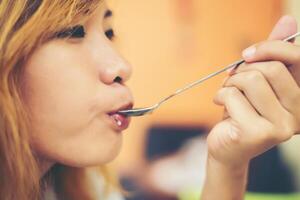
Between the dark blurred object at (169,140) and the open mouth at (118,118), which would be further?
the dark blurred object at (169,140)

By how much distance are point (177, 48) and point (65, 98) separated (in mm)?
940

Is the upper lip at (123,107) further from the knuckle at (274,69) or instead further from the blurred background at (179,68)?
the blurred background at (179,68)

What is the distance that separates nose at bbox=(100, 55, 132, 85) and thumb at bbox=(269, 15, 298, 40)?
20cm

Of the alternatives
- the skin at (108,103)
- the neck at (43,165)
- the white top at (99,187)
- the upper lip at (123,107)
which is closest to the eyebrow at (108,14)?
the skin at (108,103)

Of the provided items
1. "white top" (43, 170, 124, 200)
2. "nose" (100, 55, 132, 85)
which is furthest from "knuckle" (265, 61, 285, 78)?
"white top" (43, 170, 124, 200)

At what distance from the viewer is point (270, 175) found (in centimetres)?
154

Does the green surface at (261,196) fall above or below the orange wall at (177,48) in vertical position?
below

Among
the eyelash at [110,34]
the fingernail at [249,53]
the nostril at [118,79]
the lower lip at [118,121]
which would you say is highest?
the eyelash at [110,34]

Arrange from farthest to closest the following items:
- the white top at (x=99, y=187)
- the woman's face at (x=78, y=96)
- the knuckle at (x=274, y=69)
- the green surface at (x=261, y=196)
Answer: the green surface at (x=261, y=196) < the white top at (x=99, y=187) < the woman's face at (x=78, y=96) < the knuckle at (x=274, y=69)

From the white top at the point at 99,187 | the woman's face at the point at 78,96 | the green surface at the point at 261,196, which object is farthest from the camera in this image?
the green surface at the point at 261,196

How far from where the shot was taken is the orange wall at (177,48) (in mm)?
1573

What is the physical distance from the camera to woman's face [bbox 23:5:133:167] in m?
0.69

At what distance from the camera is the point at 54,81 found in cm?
69

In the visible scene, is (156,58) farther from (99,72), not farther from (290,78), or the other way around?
(290,78)
